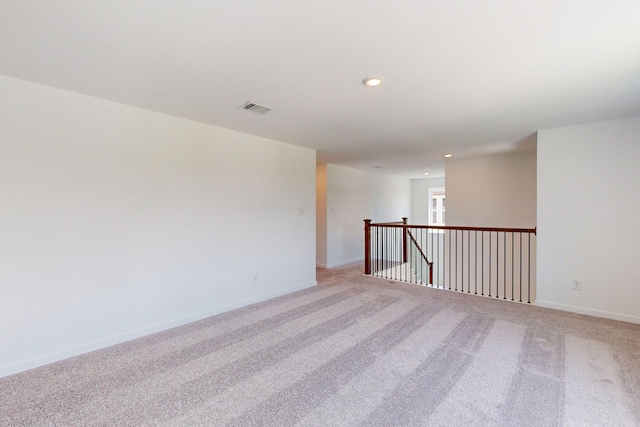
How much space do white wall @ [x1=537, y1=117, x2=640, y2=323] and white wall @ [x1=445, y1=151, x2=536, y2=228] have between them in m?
1.77

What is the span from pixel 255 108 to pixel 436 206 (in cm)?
788

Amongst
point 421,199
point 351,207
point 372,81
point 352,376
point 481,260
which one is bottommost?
point 352,376

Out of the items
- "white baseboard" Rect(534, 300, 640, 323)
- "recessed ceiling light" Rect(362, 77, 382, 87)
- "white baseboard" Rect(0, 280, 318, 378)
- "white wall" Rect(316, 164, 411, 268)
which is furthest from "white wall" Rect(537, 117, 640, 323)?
"white baseboard" Rect(0, 280, 318, 378)

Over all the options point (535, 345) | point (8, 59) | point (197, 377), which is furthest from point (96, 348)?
point (535, 345)

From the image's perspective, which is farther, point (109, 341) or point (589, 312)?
point (589, 312)

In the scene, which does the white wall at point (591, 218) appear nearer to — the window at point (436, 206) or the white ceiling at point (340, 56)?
the white ceiling at point (340, 56)

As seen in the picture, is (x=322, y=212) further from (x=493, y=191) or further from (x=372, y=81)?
(x=372, y=81)

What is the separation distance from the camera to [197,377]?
2.30 meters

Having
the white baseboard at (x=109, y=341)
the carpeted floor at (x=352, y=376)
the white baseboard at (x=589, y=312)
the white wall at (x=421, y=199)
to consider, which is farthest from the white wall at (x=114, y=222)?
the white wall at (x=421, y=199)

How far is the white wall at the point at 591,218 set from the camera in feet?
11.1

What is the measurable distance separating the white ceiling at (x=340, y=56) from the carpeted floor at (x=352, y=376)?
7.81 feet

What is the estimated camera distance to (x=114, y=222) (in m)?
2.94

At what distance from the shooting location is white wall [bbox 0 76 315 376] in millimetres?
2436

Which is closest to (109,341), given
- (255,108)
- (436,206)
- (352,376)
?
(352,376)
